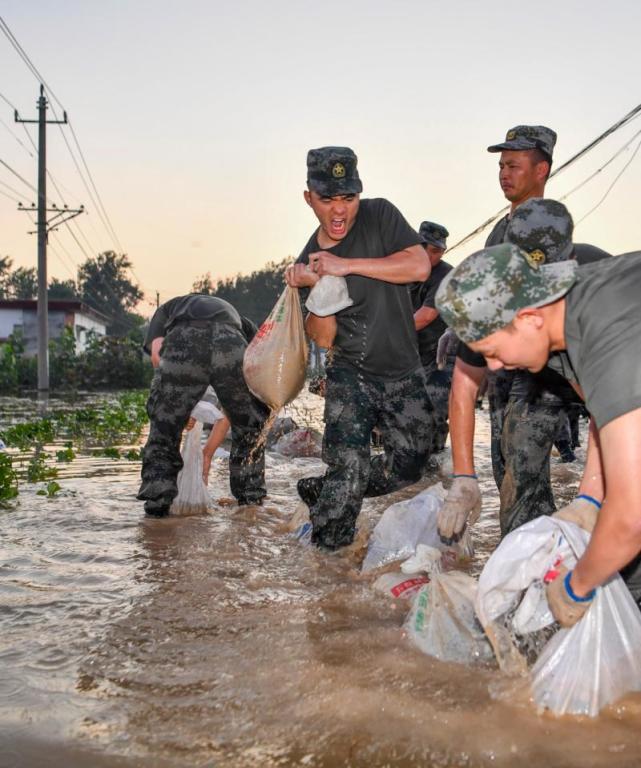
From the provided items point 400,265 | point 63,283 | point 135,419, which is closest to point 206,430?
point 135,419

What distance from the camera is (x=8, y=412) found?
15406 mm

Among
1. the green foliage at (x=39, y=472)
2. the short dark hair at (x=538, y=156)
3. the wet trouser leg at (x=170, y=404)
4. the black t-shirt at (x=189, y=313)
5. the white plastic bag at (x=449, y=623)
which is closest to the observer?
the white plastic bag at (x=449, y=623)

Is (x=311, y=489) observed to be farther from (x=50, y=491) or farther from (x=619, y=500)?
(x=619, y=500)

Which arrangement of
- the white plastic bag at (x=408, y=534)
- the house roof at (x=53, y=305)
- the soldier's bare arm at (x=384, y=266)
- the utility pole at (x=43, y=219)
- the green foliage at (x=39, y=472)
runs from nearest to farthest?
the white plastic bag at (x=408, y=534), the soldier's bare arm at (x=384, y=266), the green foliage at (x=39, y=472), the utility pole at (x=43, y=219), the house roof at (x=53, y=305)

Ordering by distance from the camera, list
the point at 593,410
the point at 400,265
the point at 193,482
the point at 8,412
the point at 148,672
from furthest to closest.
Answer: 1. the point at 8,412
2. the point at 193,482
3. the point at 400,265
4. the point at 148,672
5. the point at 593,410

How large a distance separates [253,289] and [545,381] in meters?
87.2

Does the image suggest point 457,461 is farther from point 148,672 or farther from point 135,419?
point 135,419

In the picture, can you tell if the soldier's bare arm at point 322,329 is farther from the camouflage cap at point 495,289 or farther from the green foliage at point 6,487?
the green foliage at point 6,487

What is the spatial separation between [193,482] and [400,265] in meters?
2.25

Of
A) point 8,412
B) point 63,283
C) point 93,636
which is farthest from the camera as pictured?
point 63,283

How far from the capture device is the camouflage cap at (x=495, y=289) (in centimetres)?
207

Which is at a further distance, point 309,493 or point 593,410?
point 309,493

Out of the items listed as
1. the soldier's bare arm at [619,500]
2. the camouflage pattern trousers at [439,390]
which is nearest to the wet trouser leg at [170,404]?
the camouflage pattern trousers at [439,390]

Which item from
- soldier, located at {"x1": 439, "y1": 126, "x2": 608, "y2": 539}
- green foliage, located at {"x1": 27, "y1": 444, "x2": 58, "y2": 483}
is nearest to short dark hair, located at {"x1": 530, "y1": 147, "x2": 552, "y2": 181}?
soldier, located at {"x1": 439, "y1": 126, "x2": 608, "y2": 539}
